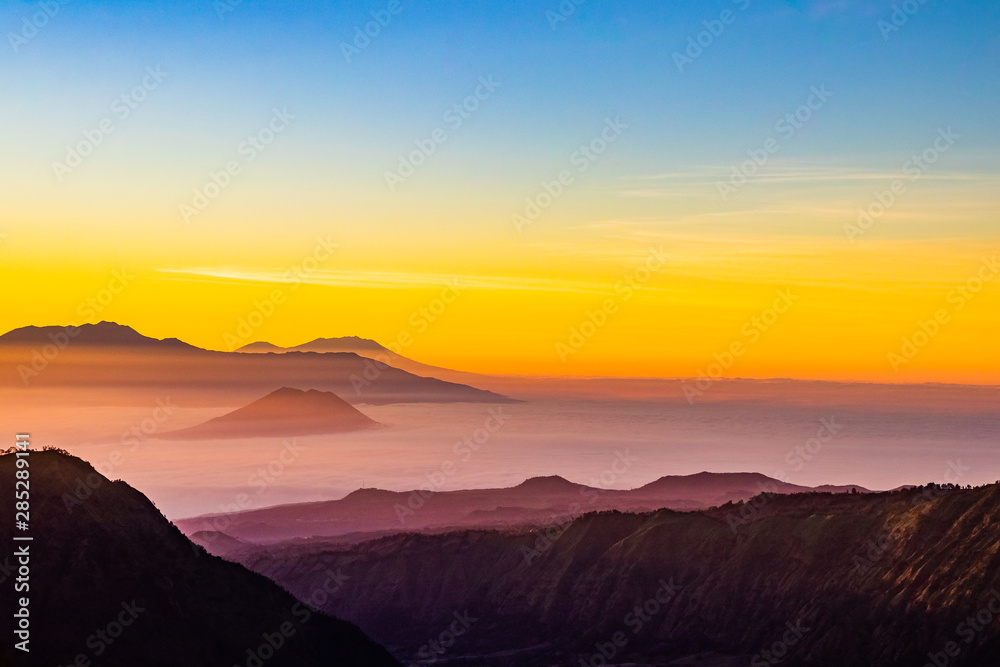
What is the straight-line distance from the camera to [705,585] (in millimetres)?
140875

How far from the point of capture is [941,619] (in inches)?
4382

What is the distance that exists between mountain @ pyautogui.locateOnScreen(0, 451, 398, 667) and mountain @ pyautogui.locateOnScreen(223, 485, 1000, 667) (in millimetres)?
44437

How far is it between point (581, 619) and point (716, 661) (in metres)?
22.7

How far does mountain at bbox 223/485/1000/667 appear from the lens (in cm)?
11519

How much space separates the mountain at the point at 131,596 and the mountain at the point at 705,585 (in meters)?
44.4

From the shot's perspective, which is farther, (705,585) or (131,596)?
(705,585)

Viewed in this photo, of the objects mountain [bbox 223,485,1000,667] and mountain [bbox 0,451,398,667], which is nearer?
mountain [bbox 0,451,398,667]

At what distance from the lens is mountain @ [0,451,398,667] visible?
77.9 metres

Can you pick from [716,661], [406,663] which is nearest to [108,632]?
[406,663]

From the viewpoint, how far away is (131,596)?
8244 centimetres

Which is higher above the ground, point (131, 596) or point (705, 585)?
point (705, 585)

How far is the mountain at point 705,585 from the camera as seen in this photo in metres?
115

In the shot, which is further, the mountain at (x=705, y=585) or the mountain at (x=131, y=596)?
the mountain at (x=705, y=585)

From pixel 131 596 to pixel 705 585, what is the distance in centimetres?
7817
